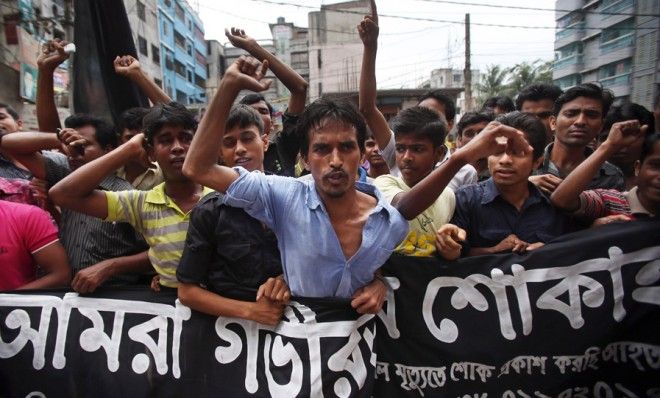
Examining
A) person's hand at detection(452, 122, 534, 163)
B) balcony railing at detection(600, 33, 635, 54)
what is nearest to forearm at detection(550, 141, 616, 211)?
person's hand at detection(452, 122, 534, 163)

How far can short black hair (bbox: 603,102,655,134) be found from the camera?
3.46 m

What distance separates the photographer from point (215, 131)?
183 cm

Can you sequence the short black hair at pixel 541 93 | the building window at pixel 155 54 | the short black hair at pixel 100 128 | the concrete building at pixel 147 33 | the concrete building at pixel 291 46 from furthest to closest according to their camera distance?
the concrete building at pixel 291 46
the building window at pixel 155 54
the concrete building at pixel 147 33
the short black hair at pixel 541 93
the short black hair at pixel 100 128

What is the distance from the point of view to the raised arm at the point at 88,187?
2.13 m

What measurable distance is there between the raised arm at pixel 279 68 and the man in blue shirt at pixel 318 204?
81 centimetres

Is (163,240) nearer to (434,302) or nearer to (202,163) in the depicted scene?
(202,163)

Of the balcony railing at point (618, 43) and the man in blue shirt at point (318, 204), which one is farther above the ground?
the balcony railing at point (618, 43)

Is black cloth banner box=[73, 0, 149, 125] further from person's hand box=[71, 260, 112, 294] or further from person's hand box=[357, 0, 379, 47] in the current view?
person's hand box=[357, 0, 379, 47]

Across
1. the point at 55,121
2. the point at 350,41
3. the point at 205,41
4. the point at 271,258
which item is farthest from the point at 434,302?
the point at 205,41

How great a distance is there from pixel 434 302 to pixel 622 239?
101cm

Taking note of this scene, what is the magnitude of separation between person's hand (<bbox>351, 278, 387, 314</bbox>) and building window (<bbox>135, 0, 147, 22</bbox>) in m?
35.5

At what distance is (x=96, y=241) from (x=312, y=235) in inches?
58.1

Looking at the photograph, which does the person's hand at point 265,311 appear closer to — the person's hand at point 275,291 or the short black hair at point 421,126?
the person's hand at point 275,291

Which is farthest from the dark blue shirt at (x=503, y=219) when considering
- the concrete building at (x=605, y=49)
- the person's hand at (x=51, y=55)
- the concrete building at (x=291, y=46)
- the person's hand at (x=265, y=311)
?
the concrete building at (x=291, y=46)
